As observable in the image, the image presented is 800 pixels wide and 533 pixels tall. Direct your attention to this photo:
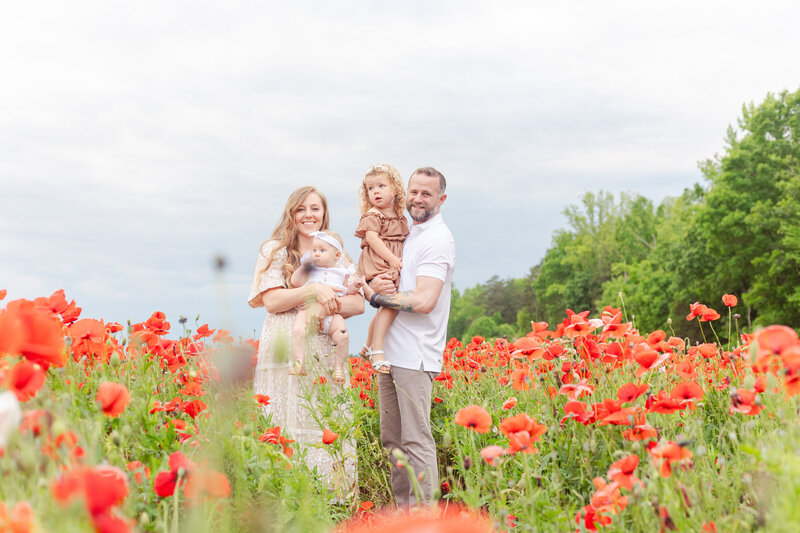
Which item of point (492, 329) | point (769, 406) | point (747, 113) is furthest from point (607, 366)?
point (492, 329)

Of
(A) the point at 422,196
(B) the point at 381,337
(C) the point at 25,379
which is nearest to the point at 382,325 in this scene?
(B) the point at 381,337

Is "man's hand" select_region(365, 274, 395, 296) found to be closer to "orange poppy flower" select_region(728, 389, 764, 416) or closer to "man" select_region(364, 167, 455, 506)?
"man" select_region(364, 167, 455, 506)

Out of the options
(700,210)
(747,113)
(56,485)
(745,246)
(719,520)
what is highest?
(747,113)

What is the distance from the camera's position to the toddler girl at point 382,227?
527 centimetres

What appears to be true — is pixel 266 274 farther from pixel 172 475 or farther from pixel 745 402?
pixel 745 402

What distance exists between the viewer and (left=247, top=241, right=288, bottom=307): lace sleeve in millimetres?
5434

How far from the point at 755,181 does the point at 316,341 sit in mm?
26451

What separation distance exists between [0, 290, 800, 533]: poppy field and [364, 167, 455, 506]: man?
0.45 m

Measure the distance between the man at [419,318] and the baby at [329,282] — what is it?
351 millimetres

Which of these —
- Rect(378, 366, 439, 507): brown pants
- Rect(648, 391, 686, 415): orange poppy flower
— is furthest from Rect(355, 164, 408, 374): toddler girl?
Rect(648, 391, 686, 415): orange poppy flower

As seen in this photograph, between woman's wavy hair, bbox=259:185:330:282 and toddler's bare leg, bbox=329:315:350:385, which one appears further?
woman's wavy hair, bbox=259:185:330:282

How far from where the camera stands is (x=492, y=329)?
6619cm

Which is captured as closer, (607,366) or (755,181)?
(607,366)

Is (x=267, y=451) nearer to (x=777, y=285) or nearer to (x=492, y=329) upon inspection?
(x=777, y=285)
